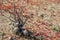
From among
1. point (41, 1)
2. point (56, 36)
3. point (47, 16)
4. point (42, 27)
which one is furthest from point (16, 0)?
point (56, 36)

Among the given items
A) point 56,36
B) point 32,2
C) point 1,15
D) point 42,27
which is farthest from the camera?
point 32,2

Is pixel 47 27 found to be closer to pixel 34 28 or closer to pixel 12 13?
pixel 34 28

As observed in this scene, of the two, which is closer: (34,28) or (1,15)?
(34,28)

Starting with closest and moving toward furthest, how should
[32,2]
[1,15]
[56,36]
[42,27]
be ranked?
[56,36] → [42,27] → [1,15] → [32,2]

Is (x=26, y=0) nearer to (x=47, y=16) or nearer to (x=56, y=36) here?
(x=47, y=16)

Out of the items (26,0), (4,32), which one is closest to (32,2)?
(26,0)

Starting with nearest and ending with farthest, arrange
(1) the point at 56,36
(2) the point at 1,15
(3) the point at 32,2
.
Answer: (1) the point at 56,36, (2) the point at 1,15, (3) the point at 32,2
